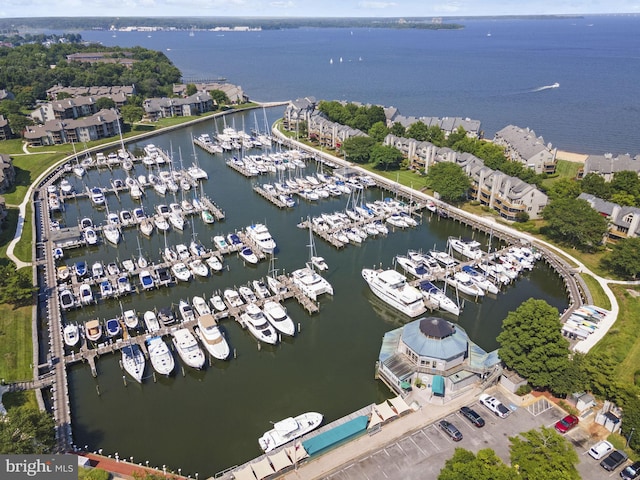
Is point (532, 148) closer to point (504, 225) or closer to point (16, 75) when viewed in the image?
point (504, 225)

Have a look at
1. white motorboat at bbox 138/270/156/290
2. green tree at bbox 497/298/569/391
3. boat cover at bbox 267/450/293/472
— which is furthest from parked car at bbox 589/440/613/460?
white motorboat at bbox 138/270/156/290

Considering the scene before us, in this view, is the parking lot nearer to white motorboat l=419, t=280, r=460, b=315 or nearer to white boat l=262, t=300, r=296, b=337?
white motorboat l=419, t=280, r=460, b=315

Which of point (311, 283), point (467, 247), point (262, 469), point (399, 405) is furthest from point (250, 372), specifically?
point (467, 247)

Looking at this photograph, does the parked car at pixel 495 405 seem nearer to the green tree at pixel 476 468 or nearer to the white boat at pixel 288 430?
the green tree at pixel 476 468

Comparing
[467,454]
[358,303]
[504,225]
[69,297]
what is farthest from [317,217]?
[467,454]

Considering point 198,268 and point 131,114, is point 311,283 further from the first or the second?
point 131,114

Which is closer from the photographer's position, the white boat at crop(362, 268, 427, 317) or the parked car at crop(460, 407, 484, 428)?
the parked car at crop(460, 407, 484, 428)
